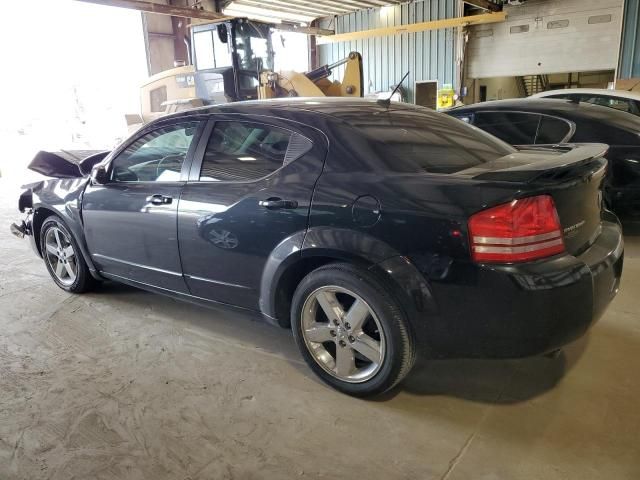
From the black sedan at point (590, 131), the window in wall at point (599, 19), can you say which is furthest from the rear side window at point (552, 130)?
the window in wall at point (599, 19)

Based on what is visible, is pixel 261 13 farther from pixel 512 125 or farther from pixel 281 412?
pixel 281 412

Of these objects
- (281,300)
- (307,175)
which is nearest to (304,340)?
(281,300)

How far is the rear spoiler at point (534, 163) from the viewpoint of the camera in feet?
6.72

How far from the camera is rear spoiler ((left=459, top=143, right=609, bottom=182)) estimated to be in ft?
6.72

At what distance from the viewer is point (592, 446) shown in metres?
2.06

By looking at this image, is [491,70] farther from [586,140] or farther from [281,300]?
[281,300]

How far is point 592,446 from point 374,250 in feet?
3.92

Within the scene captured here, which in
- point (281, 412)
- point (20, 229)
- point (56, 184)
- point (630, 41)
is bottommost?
point (281, 412)

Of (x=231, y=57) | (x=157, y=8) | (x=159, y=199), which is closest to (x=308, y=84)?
(x=231, y=57)

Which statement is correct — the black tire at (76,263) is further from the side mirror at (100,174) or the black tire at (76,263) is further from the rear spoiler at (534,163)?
the rear spoiler at (534,163)

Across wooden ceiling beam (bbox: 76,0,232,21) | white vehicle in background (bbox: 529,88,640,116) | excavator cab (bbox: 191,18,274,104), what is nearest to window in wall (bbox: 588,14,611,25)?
white vehicle in background (bbox: 529,88,640,116)

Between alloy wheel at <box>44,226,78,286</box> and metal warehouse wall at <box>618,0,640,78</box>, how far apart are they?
45.9 ft

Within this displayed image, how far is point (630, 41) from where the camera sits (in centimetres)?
1275

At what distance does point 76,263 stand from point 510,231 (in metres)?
3.27
